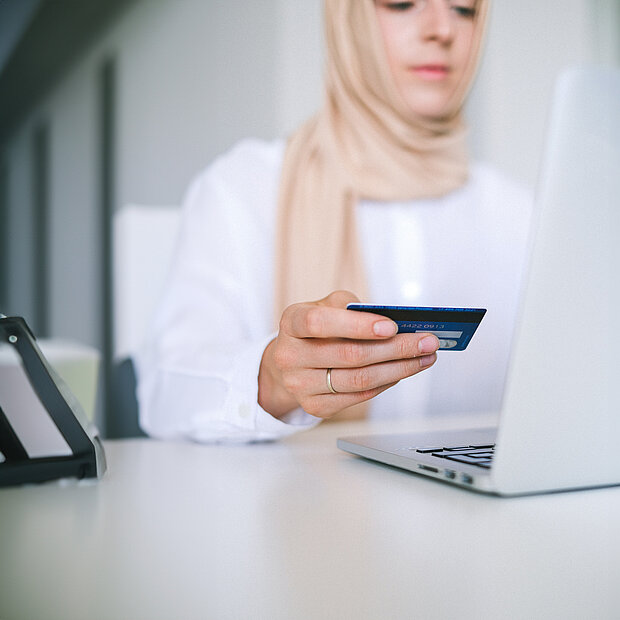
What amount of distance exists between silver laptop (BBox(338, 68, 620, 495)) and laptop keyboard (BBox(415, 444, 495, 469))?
0.03 m

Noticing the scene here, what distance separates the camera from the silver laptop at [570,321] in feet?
1.12

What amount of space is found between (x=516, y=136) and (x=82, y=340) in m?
1.63

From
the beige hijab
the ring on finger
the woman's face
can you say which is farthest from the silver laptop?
the woman's face

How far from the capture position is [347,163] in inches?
56.6

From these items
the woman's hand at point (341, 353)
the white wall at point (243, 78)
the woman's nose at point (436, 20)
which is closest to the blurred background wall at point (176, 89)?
the white wall at point (243, 78)

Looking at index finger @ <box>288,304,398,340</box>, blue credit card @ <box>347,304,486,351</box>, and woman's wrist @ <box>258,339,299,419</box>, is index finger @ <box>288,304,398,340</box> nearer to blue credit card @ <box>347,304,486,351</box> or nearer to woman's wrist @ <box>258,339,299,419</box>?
blue credit card @ <box>347,304,486,351</box>

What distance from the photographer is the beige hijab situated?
136 centimetres

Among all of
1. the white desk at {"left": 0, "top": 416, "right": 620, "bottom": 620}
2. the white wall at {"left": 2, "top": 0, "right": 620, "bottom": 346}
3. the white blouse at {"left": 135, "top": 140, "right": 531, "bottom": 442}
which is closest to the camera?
the white desk at {"left": 0, "top": 416, "right": 620, "bottom": 620}

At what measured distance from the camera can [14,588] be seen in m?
0.30

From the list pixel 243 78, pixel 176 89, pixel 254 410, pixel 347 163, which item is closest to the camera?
pixel 254 410

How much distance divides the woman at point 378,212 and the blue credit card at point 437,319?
66 centimetres

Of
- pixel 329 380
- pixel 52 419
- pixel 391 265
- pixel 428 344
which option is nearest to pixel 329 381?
pixel 329 380

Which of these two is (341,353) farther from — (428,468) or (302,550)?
(302,550)

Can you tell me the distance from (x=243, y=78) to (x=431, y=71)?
0.46 m
